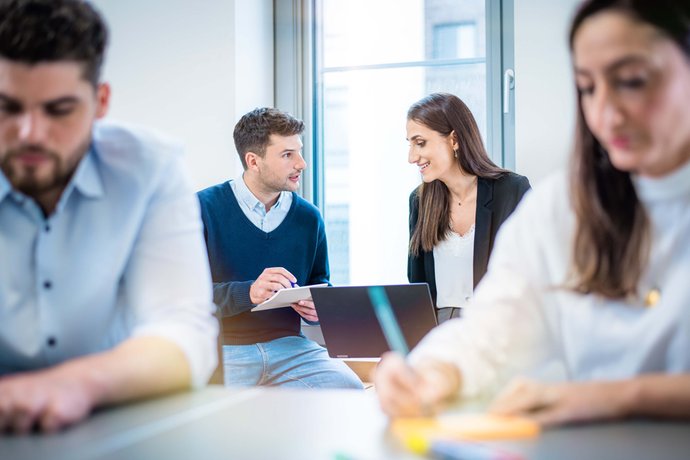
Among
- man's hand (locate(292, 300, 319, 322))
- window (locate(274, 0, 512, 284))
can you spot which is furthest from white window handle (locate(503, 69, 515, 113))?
man's hand (locate(292, 300, 319, 322))

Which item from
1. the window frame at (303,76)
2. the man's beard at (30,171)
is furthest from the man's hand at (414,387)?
the window frame at (303,76)

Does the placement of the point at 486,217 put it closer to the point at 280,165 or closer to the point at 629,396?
the point at 280,165

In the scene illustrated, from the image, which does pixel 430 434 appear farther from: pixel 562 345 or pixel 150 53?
pixel 150 53

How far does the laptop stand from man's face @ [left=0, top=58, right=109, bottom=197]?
1320 millimetres

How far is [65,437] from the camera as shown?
0.83 metres

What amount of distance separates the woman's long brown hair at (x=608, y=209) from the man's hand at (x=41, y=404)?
0.70 m

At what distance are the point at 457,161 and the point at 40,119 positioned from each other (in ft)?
6.68

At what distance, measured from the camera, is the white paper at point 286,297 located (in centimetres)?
250

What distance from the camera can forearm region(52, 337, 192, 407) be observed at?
96 cm

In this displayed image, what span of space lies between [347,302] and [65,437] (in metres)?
1.65

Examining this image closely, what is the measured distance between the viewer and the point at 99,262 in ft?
4.12

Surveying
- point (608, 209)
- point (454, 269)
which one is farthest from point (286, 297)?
point (608, 209)

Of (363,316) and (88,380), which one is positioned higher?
(88,380)

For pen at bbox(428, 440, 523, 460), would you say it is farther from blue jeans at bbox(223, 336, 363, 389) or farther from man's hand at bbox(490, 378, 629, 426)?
blue jeans at bbox(223, 336, 363, 389)
